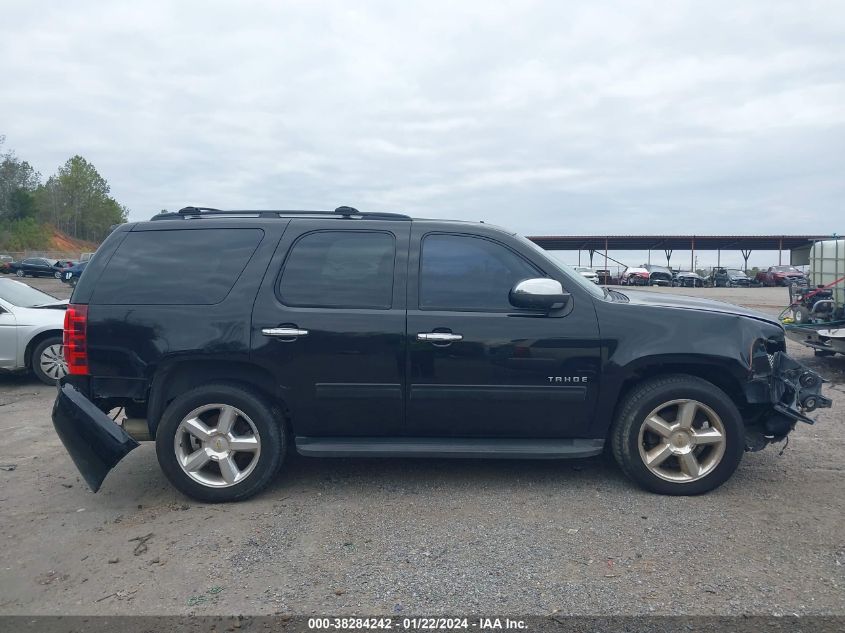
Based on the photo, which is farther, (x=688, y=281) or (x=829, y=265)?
(x=688, y=281)

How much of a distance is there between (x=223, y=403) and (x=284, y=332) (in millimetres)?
607

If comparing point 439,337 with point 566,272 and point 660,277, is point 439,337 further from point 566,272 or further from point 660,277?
point 660,277

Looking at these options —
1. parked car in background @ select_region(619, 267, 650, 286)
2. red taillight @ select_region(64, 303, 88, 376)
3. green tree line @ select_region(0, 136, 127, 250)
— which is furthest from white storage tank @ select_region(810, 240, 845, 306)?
green tree line @ select_region(0, 136, 127, 250)

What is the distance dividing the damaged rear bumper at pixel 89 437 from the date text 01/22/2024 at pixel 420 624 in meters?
2.00

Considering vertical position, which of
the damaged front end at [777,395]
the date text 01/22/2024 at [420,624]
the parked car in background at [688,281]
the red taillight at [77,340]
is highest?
the parked car in background at [688,281]

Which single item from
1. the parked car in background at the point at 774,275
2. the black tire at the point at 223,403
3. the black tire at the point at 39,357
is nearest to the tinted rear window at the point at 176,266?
the black tire at the point at 223,403

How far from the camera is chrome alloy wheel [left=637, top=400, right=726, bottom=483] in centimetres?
408

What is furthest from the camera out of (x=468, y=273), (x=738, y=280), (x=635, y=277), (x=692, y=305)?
(x=635, y=277)

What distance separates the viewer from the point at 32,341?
8062mm

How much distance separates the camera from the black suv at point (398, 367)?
408cm

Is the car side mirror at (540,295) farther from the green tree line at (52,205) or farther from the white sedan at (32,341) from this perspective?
the green tree line at (52,205)

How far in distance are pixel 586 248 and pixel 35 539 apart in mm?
52355

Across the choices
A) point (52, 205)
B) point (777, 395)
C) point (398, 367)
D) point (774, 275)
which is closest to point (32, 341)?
point (398, 367)

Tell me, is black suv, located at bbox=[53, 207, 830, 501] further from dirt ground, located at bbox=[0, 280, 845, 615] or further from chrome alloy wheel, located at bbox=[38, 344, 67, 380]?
chrome alloy wheel, located at bbox=[38, 344, 67, 380]
